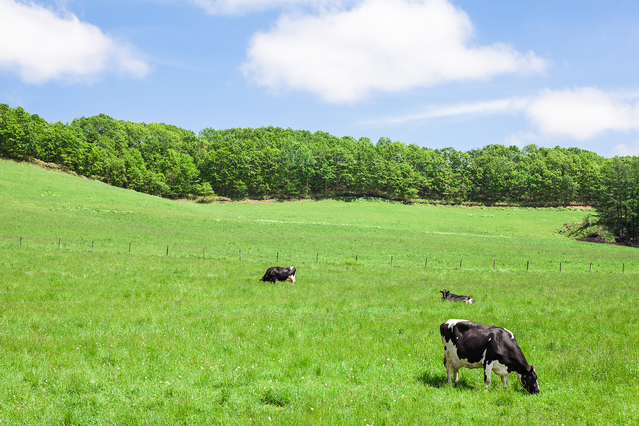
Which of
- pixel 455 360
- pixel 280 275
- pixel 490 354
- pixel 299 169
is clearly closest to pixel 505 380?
pixel 490 354

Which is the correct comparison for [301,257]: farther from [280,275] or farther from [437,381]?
[437,381]

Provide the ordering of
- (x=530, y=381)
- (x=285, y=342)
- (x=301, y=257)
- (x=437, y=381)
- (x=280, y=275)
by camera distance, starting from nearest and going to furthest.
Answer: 1. (x=530, y=381)
2. (x=437, y=381)
3. (x=285, y=342)
4. (x=280, y=275)
5. (x=301, y=257)

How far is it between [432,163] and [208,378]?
12479cm

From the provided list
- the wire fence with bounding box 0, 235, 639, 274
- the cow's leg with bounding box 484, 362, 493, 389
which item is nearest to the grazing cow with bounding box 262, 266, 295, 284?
the wire fence with bounding box 0, 235, 639, 274

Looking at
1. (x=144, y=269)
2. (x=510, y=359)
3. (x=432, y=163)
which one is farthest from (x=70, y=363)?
(x=432, y=163)

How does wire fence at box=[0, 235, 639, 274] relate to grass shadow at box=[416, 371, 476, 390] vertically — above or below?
below

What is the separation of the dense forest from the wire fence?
73.1 meters

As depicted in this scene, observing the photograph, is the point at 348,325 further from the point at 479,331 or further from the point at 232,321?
the point at 479,331

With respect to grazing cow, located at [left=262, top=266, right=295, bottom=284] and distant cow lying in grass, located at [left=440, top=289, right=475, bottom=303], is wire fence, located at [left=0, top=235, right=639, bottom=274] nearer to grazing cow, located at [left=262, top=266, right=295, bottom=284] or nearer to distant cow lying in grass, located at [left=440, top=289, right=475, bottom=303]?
grazing cow, located at [left=262, top=266, right=295, bottom=284]

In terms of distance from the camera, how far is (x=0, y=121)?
88.9 meters

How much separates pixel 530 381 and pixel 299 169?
114m

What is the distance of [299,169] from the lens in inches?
4719

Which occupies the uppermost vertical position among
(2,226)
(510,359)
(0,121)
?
(0,121)

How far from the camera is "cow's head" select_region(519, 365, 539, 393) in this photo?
7543 millimetres
